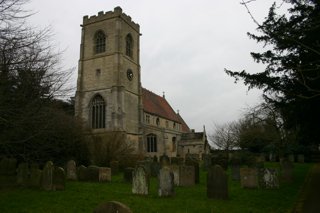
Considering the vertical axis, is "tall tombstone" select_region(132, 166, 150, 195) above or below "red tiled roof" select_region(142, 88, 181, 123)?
below

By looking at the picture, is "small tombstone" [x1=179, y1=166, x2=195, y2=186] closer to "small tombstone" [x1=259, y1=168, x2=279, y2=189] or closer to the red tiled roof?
"small tombstone" [x1=259, y1=168, x2=279, y2=189]

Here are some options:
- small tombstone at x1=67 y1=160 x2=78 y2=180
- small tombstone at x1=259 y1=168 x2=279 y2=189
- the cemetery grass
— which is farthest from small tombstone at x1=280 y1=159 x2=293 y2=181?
small tombstone at x1=67 y1=160 x2=78 y2=180

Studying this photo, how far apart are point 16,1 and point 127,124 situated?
28.0 meters

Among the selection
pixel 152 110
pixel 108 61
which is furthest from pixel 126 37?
pixel 152 110

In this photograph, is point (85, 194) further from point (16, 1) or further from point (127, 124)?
point (127, 124)

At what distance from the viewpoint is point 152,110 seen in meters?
43.2

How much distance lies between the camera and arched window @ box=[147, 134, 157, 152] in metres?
39.0

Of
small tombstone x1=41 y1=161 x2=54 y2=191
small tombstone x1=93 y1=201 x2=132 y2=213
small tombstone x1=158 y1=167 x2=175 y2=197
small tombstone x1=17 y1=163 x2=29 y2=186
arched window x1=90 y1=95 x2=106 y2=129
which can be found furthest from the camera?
arched window x1=90 y1=95 x2=106 y2=129

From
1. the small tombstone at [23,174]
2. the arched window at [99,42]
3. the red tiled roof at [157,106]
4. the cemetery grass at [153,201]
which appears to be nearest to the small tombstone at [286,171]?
the cemetery grass at [153,201]

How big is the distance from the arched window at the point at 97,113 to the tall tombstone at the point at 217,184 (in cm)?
2561

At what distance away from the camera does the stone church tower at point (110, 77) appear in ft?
112

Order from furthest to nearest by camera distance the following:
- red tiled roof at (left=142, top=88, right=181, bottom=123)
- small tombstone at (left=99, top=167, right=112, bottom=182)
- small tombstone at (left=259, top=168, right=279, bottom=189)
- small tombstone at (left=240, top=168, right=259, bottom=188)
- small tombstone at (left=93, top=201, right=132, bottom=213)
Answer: red tiled roof at (left=142, top=88, right=181, bottom=123) → small tombstone at (left=99, top=167, right=112, bottom=182) → small tombstone at (left=240, top=168, right=259, bottom=188) → small tombstone at (left=259, top=168, right=279, bottom=189) → small tombstone at (left=93, top=201, right=132, bottom=213)

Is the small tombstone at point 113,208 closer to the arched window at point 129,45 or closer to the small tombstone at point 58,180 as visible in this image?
the small tombstone at point 58,180

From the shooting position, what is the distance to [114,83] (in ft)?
A: 113
